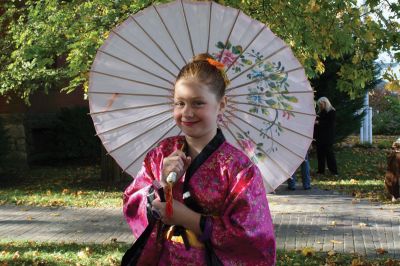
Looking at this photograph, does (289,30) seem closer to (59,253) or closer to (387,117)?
(59,253)

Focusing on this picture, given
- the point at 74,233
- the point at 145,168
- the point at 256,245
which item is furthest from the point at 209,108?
the point at 74,233

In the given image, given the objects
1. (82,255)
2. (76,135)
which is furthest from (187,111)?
(76,135)

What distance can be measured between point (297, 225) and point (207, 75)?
5866 millimetres

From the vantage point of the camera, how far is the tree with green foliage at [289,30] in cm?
723

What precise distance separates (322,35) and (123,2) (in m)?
3.17

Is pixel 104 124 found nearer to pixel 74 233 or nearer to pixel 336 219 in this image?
pixel 74 233

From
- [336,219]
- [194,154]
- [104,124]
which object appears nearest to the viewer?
[194,154]

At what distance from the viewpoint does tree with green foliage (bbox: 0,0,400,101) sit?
7.23 meters

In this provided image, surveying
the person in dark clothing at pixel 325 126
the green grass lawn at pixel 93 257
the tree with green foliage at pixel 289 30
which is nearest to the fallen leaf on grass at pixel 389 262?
the green grass lawn at pixel 93 257

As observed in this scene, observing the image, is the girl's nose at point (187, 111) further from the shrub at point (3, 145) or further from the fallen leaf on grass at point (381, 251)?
the shrub at point (3, 145)

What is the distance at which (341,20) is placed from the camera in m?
7.62

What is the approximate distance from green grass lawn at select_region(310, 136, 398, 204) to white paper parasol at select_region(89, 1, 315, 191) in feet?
25.2

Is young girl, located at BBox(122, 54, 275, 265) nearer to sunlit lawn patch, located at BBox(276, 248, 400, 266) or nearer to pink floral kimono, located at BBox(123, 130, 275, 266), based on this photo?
pink floral kimono, located at BBox(123, 130, 275, 266)

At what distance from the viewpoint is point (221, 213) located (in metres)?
2.76
